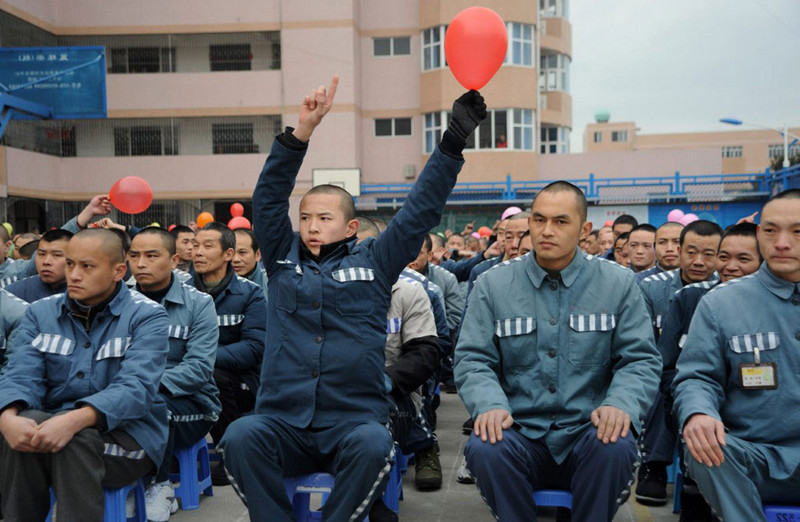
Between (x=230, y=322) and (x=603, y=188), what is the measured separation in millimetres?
23951

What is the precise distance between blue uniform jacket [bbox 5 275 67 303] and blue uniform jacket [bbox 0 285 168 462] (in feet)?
6.46

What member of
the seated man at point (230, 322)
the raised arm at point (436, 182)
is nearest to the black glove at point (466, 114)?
the raised arm at point (436, 182)

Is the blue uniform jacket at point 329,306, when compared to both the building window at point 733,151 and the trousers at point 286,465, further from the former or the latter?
the building window at point 733,151

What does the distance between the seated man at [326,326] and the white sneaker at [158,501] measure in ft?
4.30

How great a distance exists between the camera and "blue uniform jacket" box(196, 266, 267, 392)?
19.2 ft

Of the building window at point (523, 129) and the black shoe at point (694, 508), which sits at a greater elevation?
the building window at point (523, 129)

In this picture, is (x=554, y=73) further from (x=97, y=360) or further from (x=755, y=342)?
(x=97, y=360)

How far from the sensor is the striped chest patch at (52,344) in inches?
159

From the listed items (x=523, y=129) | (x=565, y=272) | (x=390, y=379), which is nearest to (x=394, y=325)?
(x=390, y=379)

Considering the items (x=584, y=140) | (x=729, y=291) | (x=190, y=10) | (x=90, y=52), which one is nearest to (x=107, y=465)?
(x=729, y=291)

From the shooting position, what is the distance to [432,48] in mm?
28375

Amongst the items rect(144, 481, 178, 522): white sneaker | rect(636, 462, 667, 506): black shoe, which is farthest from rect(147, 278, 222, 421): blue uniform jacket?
rect(636, 462, 667, 506): black shoe

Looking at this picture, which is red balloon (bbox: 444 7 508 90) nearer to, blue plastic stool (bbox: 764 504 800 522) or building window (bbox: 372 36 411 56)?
blue plastic stool (bbox: 764 504 800 522)

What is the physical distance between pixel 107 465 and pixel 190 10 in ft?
86.3
